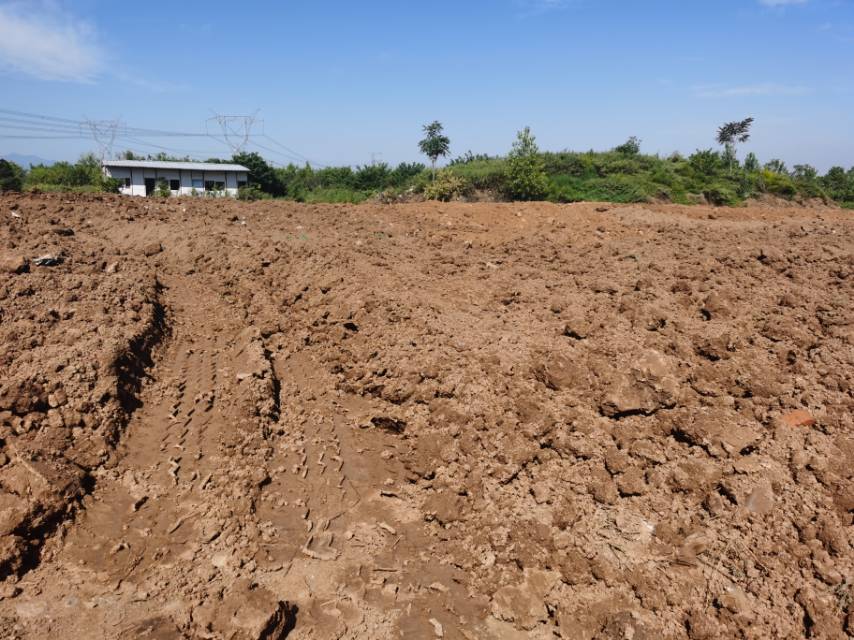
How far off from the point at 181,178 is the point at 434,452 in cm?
3688

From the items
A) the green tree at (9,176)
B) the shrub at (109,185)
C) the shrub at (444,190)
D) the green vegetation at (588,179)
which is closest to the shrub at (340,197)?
the green vegetation at (588,179)

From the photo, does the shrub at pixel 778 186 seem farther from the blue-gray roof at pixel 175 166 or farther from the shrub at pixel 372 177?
the blue-gray roof at pixel 175 166

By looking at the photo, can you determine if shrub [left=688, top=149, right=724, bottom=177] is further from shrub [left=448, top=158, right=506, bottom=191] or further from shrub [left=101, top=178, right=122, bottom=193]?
shrub [left=101, top=178, right=122, bottom=193]

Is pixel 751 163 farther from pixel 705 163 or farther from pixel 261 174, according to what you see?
pixel 261 174

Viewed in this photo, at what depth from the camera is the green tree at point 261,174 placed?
120 feet

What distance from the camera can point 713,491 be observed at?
165 inches

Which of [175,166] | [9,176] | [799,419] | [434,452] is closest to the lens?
[799,419]

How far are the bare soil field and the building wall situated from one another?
97.7ft

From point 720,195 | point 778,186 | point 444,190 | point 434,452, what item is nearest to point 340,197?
point 444,190

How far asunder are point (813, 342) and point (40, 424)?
24.6 feet

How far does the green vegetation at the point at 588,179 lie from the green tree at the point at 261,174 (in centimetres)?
342

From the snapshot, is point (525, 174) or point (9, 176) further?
point (9, 176)

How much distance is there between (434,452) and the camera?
16.8ft

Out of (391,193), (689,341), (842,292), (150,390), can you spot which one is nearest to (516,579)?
(689,341)
